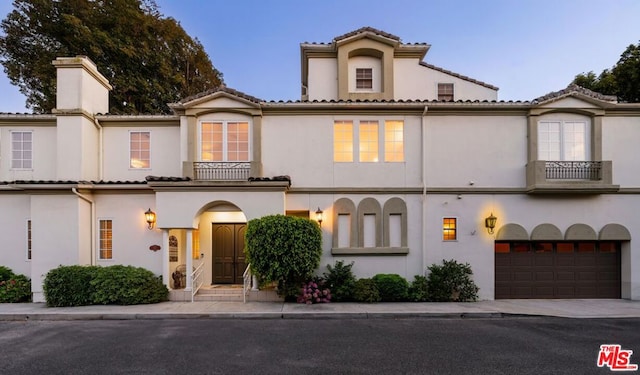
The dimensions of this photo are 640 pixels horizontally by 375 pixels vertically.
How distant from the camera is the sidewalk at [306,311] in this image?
9.98 m

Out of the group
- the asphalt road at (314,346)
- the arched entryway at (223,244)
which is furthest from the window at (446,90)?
the arched entryway at (223,244)

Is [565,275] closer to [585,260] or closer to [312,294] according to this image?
[585,260]

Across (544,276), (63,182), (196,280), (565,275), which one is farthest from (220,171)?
A: (565,275)

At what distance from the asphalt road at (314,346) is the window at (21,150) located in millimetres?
6320

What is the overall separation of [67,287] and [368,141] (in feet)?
37.1

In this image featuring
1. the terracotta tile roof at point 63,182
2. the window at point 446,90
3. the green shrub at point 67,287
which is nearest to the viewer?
the green shrub at point 67,287

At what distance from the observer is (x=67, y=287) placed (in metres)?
11.0

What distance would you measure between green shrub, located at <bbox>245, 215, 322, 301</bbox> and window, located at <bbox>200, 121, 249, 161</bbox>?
300 centimetres

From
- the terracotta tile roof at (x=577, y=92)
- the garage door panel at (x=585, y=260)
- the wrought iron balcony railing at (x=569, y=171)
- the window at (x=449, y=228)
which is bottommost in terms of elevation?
the garage door panel at (x=585, y=260)

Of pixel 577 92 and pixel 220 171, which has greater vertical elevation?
pixel 577 92

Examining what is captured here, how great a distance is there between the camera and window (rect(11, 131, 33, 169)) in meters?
13.0

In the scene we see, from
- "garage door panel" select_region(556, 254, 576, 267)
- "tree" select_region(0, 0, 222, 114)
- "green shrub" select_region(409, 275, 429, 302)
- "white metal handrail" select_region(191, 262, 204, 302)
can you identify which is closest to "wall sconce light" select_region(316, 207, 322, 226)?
"green shrub" select_region(409, 275, 429, 302)

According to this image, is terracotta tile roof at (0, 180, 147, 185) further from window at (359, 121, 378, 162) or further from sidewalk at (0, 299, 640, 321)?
window at (359, 121, 378, 162)

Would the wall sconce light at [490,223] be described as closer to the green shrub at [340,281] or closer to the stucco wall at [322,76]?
the green shrub at [340,281]
